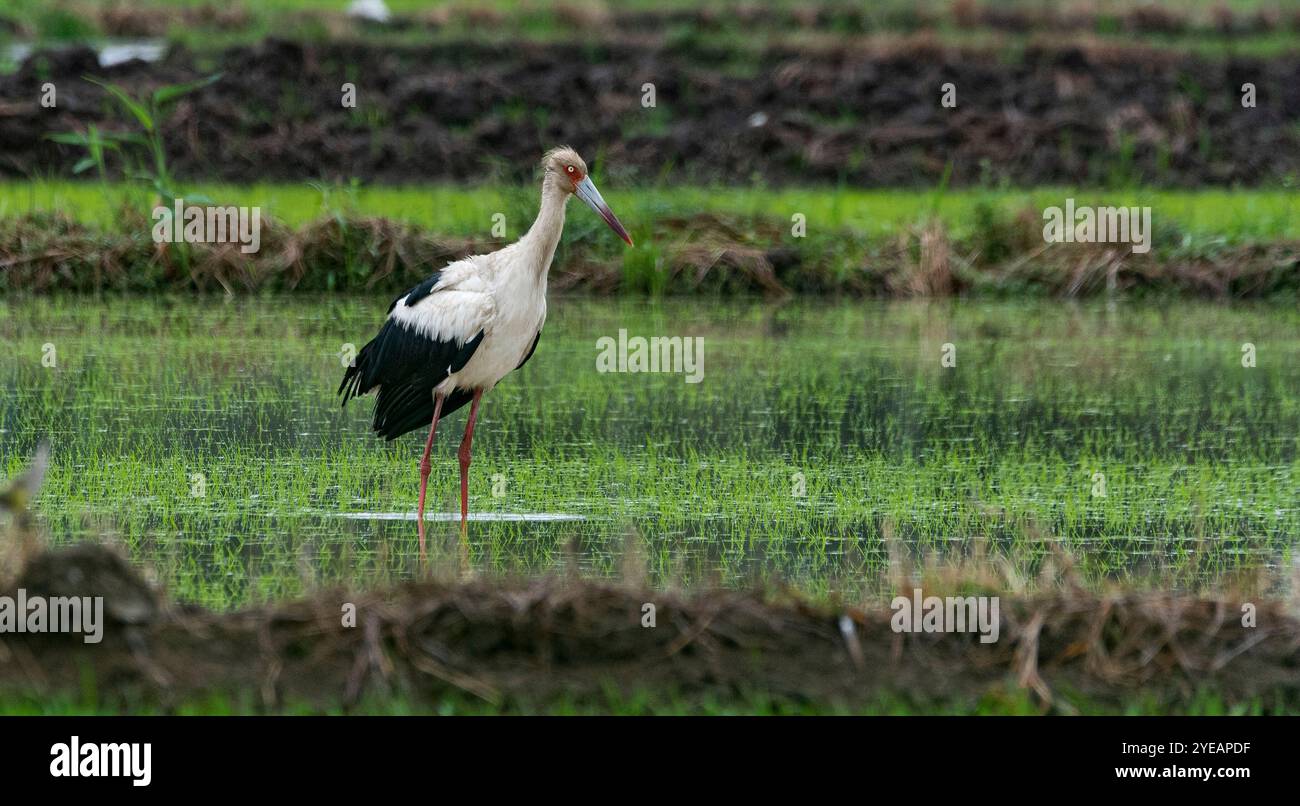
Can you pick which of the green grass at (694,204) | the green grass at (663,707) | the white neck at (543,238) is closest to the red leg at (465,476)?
the white neck at (543,238)

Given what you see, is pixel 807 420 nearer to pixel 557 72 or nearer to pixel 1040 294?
pixel 1040 294

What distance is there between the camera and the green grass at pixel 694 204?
17.6 meters

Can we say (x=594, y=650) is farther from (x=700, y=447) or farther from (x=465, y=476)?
(x=700, y=447)

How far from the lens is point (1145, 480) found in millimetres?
10359

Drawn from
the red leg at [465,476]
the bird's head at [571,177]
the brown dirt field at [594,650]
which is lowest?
the brown dirt field at [594,650]

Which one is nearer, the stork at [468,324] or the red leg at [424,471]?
the red leg at [424,471]

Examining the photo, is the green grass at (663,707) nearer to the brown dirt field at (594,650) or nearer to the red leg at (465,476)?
the brown dirt field at (594,650)

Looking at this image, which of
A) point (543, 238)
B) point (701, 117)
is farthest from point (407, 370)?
point (701, 117)

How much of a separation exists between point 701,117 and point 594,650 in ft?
61.3

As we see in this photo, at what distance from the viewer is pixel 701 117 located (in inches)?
960

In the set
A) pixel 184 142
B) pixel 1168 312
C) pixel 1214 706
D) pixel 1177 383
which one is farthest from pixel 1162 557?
pixel 184 142

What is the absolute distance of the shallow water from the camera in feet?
27.8

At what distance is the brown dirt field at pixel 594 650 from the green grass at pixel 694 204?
10.9 m

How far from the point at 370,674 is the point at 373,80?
19.6 meters
